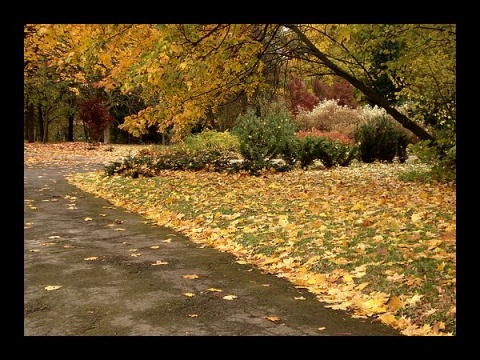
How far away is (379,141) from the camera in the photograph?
19.6 metres

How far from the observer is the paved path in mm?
4180

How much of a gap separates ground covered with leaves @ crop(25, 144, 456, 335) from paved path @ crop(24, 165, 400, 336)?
0.31m

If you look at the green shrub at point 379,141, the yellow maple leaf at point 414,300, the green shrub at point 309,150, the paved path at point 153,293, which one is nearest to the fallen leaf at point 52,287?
the paved path at point 153,293

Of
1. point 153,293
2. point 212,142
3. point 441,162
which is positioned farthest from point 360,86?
point 212,142

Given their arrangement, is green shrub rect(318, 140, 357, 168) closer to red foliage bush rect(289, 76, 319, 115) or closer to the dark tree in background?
red foliage bush rect(289, 76, 319, 115)

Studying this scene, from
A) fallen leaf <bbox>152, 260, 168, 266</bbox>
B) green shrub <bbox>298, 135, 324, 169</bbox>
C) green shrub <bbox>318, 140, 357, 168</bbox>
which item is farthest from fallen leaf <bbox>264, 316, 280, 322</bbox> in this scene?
green shrub <bbox>318, 140, 357, 168</bbox>

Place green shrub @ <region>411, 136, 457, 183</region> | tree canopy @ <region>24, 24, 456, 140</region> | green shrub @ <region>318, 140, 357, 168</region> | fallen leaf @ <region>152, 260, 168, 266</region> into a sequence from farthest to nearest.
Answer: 1. green shrub @ <region>318, 140, 357, 168</region>
2. green shrub @ <region>411, 136, 457, 183</region>
3. tree canopy @ <region>24, 24, 456, 140</region>
4. fallen leaf @ <region>152, 260, 168, 266</region>

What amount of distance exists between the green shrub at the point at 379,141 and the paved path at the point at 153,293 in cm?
1289

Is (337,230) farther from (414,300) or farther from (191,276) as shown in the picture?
(414,300)

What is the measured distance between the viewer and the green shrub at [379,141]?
19266mm

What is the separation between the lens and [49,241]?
7.45 metres

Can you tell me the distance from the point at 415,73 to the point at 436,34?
6.47ft

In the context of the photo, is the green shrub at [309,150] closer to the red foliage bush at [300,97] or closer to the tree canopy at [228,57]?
the tree canopy at [228,57]
